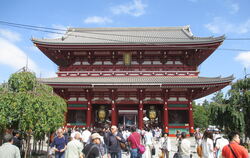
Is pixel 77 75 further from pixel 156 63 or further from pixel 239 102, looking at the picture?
pixel 239 102

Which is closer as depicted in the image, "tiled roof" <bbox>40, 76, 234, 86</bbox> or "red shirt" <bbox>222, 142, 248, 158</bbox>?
"red shirt" <bbox>222, 142, 248, 158</bbox>

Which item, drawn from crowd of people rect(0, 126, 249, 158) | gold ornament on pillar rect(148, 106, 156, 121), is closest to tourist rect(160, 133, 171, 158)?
crowd of people rect(0, 126, 249, 158)

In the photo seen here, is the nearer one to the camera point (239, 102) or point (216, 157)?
point (216, 157)

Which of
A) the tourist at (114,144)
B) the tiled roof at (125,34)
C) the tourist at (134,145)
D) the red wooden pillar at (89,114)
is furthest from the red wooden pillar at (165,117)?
the tourist at (114,144)

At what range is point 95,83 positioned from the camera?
19.4 m

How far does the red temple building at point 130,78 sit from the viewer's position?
66.3ft

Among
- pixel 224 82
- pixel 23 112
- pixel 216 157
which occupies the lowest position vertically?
pixel 216 157

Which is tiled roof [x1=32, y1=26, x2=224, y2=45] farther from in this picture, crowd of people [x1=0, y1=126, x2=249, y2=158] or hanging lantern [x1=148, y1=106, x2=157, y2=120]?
crowd of people [x1=0, y1=126, x2=249, y2=158]

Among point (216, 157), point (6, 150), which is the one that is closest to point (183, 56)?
point (216, 157)

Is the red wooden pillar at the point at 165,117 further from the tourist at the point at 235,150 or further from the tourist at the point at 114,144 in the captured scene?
the tourist at the point at 235,150

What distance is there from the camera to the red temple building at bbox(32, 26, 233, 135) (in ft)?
66.3

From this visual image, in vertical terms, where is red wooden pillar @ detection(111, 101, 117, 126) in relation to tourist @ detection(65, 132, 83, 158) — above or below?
above

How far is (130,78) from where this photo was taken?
2095cm

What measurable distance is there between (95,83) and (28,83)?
889cm
